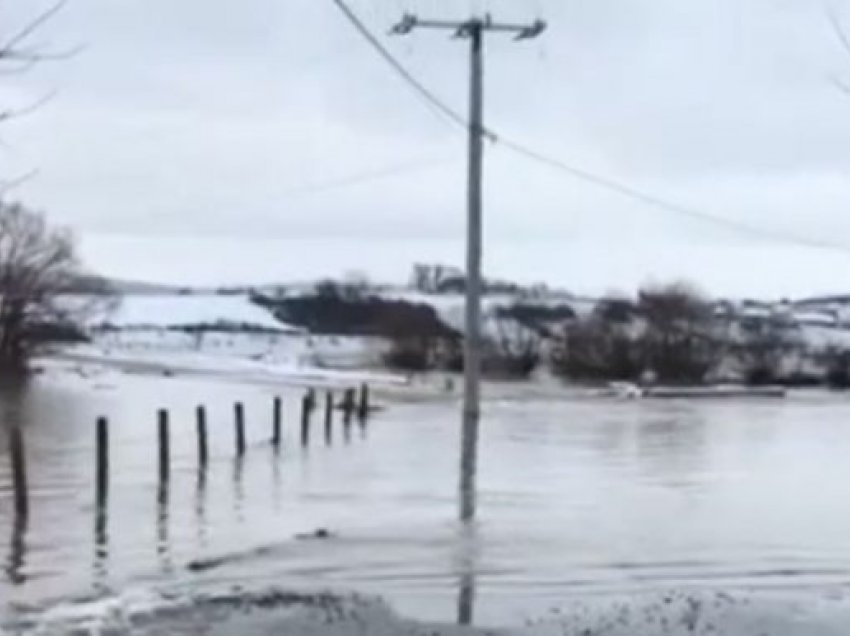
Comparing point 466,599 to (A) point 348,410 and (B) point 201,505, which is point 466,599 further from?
(A) point 348,410

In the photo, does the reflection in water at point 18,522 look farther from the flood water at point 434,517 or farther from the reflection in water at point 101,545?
the reflection in water at point 101,545

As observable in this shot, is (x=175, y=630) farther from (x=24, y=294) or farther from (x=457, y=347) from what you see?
(x=457, y=347)

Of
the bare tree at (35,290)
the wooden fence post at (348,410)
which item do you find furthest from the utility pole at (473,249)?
the bare tree at (35,290)

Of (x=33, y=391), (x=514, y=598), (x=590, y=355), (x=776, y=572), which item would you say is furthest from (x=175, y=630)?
(x=590, y=355)

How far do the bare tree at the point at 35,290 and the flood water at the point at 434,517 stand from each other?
4858 centimetres

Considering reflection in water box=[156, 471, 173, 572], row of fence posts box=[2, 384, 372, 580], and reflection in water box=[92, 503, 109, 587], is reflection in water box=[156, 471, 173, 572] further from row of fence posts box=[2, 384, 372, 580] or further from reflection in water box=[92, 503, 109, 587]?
reflection in water box=[92, 503, 109, 587]

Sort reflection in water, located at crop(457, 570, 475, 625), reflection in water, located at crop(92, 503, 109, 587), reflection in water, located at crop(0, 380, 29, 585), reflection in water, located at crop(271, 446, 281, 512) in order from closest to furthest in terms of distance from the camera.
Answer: reflection in water, located at crop(457, 570, 475, 625) → reflection in water, located at crop(92, 503, 109, 587) → reflection in water, located at crop(0, 380, 29, 585) → reflection in water, located at crop(271, 446, 281, 512)

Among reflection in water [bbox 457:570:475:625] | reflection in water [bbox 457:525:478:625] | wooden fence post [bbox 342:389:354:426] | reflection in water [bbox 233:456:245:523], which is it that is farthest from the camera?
wooden fence post [bbox 342:389:354:426]

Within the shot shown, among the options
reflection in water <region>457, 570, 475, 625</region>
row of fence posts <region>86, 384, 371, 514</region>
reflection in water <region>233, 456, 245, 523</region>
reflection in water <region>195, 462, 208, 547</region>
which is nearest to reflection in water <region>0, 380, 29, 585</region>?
row of fence posts <region>86, 384, 371, 514</region>

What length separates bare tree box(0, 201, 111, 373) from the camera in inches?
4117

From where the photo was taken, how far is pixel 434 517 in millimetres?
26875

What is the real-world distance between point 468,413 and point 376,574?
10399 millimetres

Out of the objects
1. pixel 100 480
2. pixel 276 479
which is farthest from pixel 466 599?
pixel 276 479

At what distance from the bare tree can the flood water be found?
48.6 m
